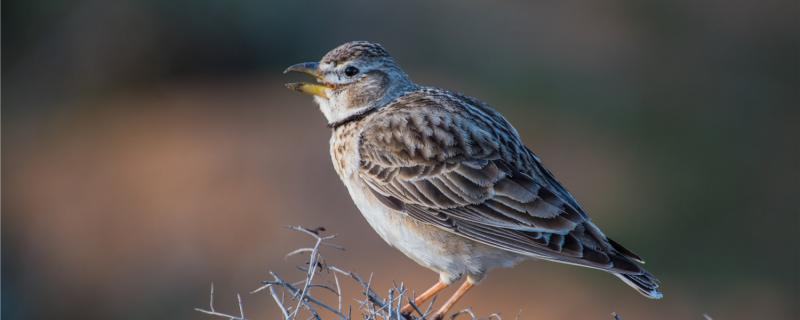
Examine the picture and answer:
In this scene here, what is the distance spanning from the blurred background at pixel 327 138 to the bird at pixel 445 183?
5.26m

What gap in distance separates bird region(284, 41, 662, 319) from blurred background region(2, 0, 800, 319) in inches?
207

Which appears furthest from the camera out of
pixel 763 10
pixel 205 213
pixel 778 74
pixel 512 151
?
pixel 763 10

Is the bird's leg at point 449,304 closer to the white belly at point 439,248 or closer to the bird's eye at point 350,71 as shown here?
the white belly at point 439,248

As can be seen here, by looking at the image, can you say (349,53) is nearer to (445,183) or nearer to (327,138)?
(445,183)

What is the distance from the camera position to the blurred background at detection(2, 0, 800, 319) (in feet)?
46.8

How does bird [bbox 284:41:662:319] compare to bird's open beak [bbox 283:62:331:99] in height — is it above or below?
below

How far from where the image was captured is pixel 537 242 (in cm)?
590

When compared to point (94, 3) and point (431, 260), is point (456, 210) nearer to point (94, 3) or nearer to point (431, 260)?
point (431, 260)

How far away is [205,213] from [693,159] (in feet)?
23.5

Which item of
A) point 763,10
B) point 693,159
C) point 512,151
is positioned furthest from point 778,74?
point 512,151

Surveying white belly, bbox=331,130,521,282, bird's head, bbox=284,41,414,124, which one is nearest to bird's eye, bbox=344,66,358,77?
bird's head, bbox=284,41,414,124

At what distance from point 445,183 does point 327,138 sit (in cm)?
1012

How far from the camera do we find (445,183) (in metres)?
6.37

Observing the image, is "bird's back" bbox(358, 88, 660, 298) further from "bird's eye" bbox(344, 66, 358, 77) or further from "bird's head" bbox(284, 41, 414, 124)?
"bird's eye" bbox(344, 66, 358, 77)
